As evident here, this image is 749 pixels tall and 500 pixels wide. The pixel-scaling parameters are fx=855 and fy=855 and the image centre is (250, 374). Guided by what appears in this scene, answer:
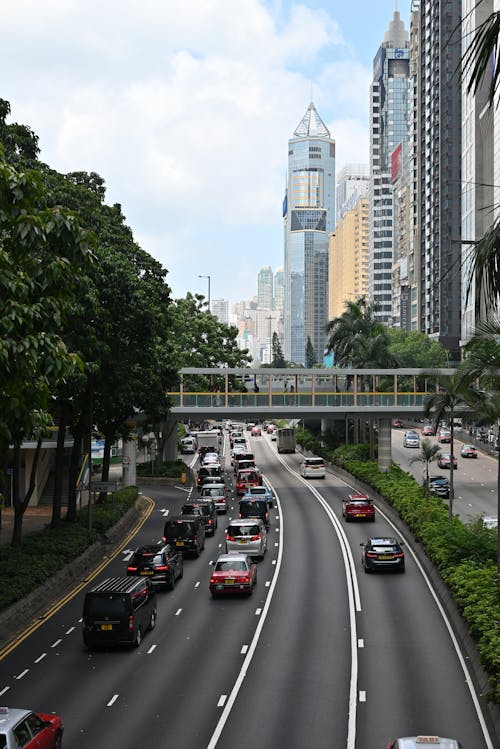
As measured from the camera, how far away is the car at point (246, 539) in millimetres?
36594

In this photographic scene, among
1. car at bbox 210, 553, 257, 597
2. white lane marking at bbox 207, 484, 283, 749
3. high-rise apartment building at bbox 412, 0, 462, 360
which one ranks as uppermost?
high-rise apartment building at bbox 412, 0, 462, 360

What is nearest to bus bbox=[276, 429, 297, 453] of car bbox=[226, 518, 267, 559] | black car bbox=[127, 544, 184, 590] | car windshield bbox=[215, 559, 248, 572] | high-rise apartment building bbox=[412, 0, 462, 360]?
high-rise apartment building bbox=[412, 0, 462, 360]

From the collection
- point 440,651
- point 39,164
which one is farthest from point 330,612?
point 39,164

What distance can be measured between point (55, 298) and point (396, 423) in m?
120

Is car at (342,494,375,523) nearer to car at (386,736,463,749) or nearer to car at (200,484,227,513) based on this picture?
car at (200,484,227,513)

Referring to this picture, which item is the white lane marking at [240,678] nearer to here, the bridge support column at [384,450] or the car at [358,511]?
the car at [358,511]

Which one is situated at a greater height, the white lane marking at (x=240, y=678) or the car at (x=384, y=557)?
the car at (x=384, y=557)

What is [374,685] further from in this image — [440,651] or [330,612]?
[330,612]

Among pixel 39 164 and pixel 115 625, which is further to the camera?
pixel 39 164

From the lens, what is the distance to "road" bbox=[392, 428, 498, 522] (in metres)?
53.0

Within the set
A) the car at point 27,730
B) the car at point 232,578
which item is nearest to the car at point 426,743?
the car at point 27,730

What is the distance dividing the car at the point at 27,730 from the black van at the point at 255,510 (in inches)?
1177

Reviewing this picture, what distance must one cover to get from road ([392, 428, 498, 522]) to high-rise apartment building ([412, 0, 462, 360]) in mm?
46984

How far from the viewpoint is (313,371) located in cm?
6225
